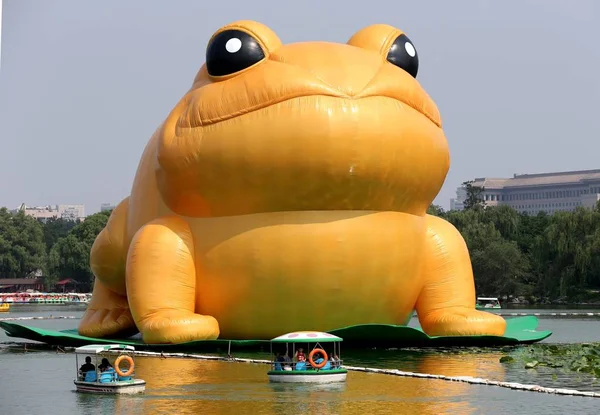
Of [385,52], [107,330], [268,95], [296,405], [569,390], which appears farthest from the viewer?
[107,330]

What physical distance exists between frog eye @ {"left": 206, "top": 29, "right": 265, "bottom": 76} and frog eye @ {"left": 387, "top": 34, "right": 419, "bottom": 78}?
262 centimetres

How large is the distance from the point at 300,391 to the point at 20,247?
267 feet

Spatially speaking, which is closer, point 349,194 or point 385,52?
point 349,194

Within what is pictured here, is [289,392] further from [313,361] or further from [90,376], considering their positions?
[90,376]

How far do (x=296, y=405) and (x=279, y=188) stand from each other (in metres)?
7.17

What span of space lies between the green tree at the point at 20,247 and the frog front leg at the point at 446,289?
241ft

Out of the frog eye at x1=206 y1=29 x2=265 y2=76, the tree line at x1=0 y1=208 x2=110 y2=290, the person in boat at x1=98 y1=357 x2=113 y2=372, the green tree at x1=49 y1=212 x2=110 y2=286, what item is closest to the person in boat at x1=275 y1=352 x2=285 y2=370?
the person in boat at x1=98 y1=357 x2=113 y2=372

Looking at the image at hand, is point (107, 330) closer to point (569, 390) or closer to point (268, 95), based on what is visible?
point (268, 95)

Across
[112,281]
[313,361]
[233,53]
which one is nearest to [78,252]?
[112,281]

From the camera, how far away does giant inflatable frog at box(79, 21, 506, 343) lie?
2062 centimetres

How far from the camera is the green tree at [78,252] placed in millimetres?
84438

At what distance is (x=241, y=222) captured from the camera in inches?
834

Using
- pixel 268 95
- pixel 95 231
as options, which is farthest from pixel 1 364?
pixel 95 231

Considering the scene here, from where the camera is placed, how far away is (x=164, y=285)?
69.4 feet
